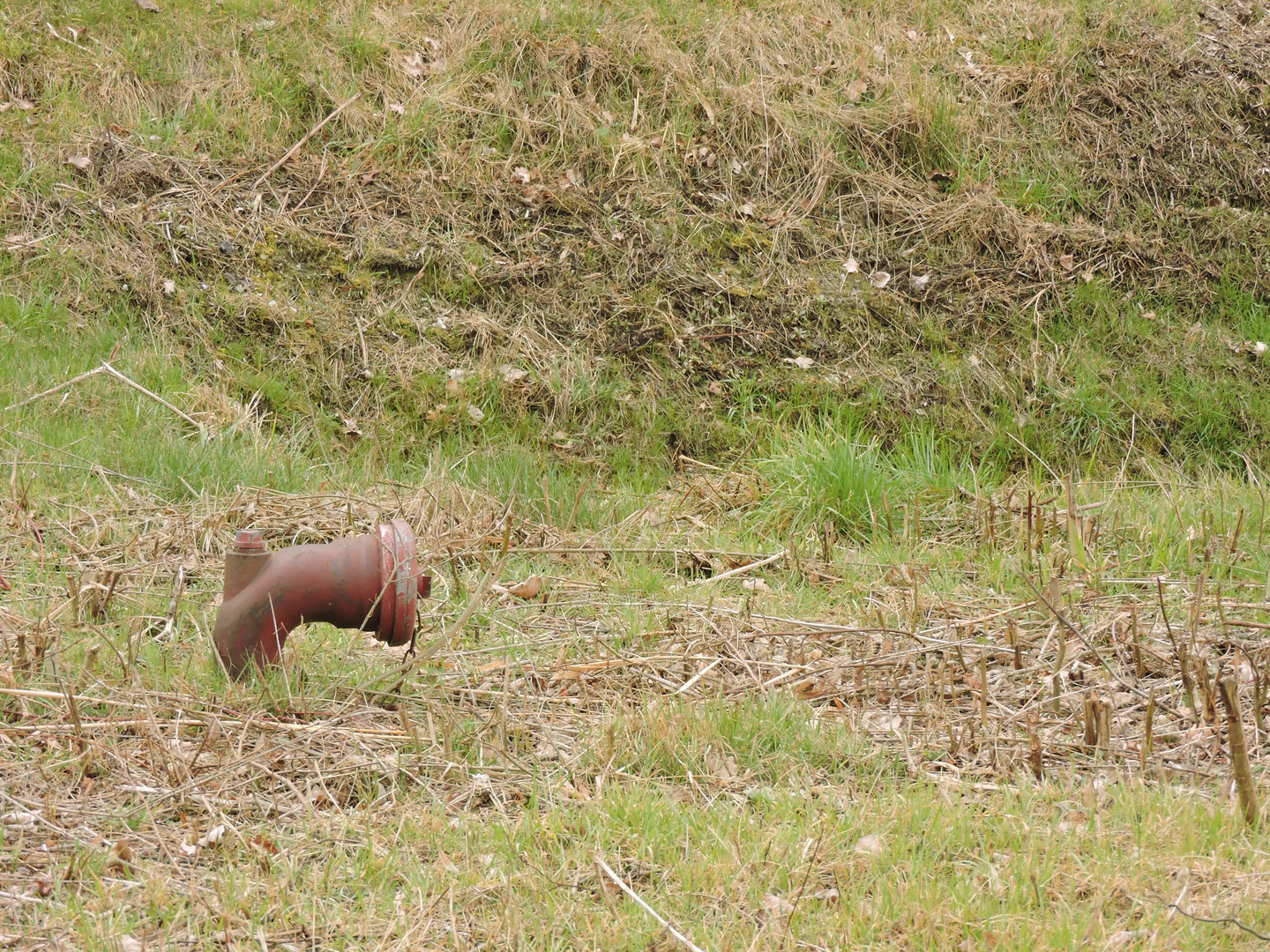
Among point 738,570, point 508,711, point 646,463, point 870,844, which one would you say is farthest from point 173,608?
point 646,463

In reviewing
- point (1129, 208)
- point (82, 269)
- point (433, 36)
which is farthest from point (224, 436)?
point (1129, 208)

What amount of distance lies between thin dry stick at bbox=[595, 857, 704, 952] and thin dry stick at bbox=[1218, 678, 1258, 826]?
1.23 m

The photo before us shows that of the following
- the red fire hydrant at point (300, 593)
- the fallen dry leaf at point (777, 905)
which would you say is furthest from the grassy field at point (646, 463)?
the red fire hydrant at point (300, 593)

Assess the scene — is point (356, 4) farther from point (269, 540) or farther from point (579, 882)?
Answer: point (579, 882)

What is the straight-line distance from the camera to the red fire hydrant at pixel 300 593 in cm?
327

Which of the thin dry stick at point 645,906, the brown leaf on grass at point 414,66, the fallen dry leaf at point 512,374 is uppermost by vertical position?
the brown leaf on grass at point 414,66

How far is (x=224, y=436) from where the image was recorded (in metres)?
5.71

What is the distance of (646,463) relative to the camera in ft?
21.5

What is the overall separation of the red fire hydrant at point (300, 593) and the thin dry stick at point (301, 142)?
4.76m

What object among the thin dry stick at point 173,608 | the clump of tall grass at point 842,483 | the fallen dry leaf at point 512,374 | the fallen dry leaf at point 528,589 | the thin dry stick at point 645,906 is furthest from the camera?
the fallen dry leaf at point 512,374

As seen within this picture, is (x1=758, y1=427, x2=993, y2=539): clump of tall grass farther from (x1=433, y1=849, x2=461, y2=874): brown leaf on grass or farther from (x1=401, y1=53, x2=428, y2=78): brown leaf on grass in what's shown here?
(x1=401, y1=53, x2=428, y2=78): brown leaf on grass

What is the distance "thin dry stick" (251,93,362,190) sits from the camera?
7.44 meters

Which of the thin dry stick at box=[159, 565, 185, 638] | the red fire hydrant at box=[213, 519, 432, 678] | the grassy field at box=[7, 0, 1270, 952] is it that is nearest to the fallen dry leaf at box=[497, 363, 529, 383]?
the grassy field at box=[7, 0, 1270, 952]

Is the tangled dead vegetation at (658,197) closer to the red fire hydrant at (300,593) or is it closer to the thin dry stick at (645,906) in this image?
the red fire hydrant at (300,593)
